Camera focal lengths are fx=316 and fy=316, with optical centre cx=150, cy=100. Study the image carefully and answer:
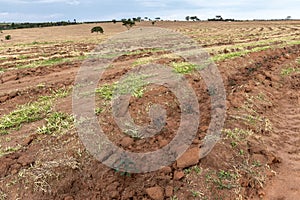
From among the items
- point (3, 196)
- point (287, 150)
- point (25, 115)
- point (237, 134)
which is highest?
point (25, 115)

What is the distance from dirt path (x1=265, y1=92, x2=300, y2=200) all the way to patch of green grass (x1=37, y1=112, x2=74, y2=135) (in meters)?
3.27

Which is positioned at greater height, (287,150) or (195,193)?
(195,193)

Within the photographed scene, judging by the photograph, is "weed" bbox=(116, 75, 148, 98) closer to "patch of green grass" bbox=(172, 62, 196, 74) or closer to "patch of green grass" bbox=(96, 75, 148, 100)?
"patch of green grass" bbox=(96, 75, 148, 100)

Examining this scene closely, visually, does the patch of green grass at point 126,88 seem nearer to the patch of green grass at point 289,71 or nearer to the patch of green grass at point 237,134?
the patch of green grass at point 237,134

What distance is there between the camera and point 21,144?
4.91 m

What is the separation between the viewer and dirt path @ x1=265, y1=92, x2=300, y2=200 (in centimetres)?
405

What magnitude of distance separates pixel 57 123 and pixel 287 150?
3857 mm

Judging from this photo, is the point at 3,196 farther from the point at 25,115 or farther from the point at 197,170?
the point at 197,170

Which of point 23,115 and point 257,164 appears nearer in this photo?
A: point 257,164

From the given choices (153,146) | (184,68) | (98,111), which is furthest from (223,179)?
(184,68)

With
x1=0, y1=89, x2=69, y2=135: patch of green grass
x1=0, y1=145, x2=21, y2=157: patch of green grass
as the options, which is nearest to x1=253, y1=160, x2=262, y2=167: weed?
x1=0, y1=145, x2=21, y2=157: patch of green grass

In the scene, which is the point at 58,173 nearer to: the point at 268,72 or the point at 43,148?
the point at 43,148

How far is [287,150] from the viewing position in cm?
505

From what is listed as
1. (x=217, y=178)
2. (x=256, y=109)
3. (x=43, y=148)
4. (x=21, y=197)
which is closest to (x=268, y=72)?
(x=256, y=109)
